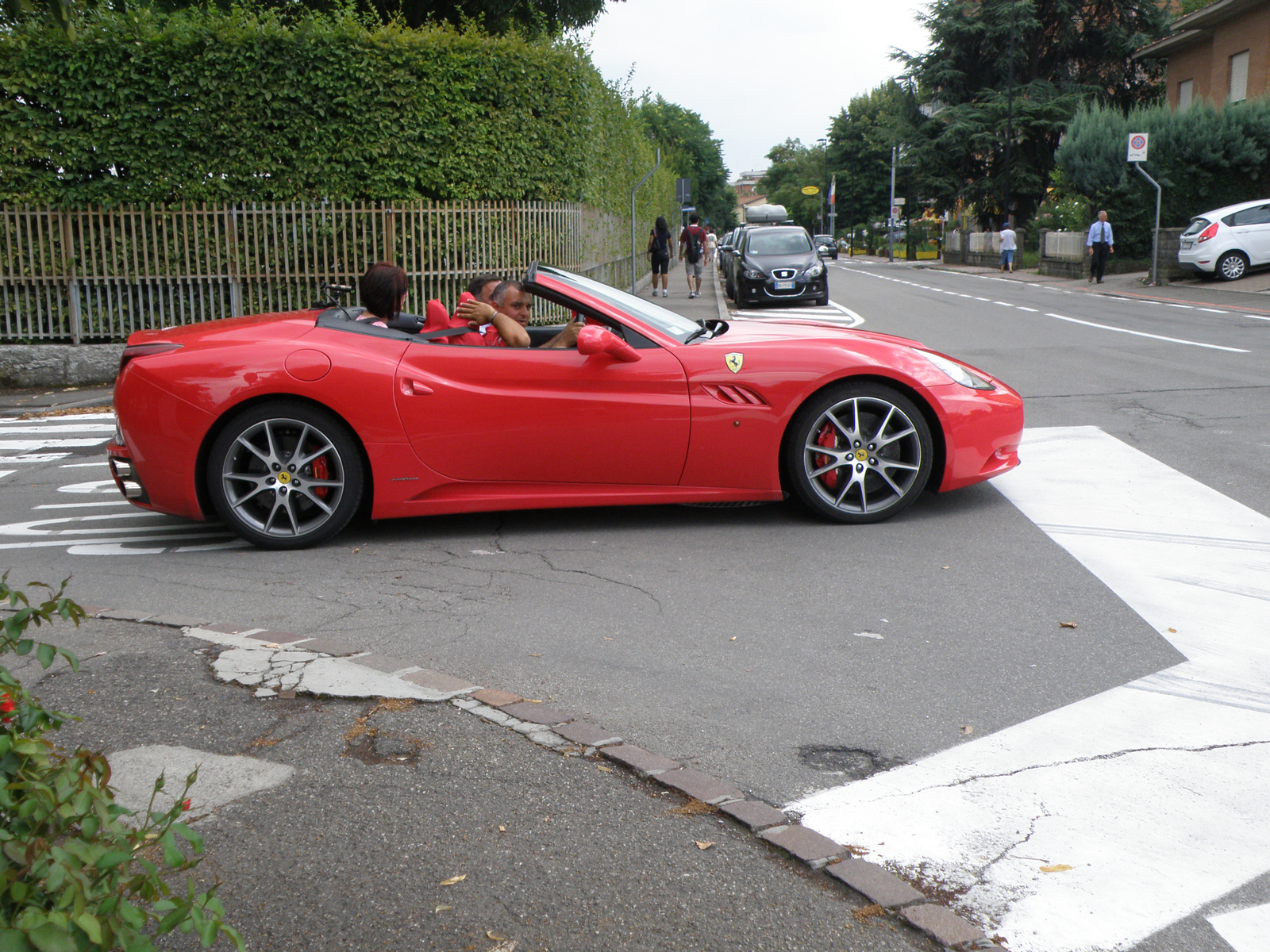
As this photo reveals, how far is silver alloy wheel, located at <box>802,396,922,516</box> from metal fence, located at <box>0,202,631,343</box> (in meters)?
9.65

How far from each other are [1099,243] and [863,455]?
90.6ft

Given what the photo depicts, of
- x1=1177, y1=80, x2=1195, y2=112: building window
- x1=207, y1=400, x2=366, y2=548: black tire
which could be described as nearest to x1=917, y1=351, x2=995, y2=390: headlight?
x1=207, y1=400, x2=366, y2=548: black tire

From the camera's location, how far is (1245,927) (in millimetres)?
2467

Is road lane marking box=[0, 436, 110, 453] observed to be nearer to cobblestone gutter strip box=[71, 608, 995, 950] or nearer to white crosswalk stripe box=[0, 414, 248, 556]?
white crosswalk stripe box=[0, 414, 248, 556]

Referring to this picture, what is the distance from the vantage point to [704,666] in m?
4.06

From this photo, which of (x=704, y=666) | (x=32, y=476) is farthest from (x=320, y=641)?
(x=32, y=476)

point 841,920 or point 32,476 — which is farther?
point 32,476

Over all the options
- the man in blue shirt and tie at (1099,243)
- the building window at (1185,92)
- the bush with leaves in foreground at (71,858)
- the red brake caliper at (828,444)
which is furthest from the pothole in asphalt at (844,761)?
the building window at (1185,92)

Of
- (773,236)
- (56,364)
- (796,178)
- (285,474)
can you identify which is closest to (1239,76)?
(773,236)

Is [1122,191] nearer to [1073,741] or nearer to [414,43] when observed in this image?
[414,43]

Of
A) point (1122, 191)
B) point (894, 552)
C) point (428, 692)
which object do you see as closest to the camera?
point (428, 692)

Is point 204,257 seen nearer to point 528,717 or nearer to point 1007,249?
point 528,717

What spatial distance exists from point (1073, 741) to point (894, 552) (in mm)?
2157

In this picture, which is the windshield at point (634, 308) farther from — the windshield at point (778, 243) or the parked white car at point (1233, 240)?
the parked white car at point (1233, 240)
